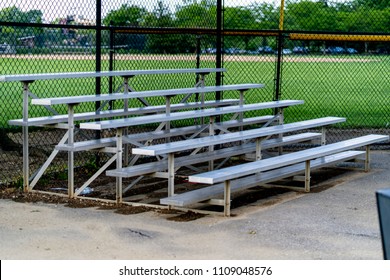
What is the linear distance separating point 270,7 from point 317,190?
30.1 ft

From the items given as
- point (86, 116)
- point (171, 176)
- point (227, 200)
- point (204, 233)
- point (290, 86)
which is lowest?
point (290, 86)

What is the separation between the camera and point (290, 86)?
26875mm

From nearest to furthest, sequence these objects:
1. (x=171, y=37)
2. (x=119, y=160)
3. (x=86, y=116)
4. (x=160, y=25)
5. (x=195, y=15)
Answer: (x=119, y=160) < (x=86, y=116) < (x=160, y=25) < (x=195, y=15) < (x=171, y=37)

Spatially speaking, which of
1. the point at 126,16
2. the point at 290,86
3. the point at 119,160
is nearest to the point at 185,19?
the point at 126,16

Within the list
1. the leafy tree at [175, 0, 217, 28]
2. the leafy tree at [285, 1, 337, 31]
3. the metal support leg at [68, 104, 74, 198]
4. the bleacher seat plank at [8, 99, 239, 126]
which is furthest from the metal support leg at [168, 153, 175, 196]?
the leafy tree at [285, 1, 337, 31]

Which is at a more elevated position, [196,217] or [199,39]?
[199,39]

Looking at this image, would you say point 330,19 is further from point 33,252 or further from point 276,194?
point 33,252

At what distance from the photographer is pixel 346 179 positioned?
1041 cm

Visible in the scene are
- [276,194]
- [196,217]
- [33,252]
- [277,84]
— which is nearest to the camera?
[33,252]

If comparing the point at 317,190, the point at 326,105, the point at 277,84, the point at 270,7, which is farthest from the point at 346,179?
the point at 326,105

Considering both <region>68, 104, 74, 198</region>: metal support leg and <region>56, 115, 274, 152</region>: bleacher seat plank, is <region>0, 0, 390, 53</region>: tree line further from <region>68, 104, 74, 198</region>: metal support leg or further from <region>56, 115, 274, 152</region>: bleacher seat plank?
<region>68, 104, 74, 198</region>: metal support leg

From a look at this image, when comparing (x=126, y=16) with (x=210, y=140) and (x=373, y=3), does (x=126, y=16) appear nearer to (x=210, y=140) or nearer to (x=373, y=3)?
(x=210, y=140)

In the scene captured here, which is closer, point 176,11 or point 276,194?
point 276,194

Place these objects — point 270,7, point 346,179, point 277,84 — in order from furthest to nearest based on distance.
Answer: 1. point 270,7
2. point 277,84
3. point 346,179
